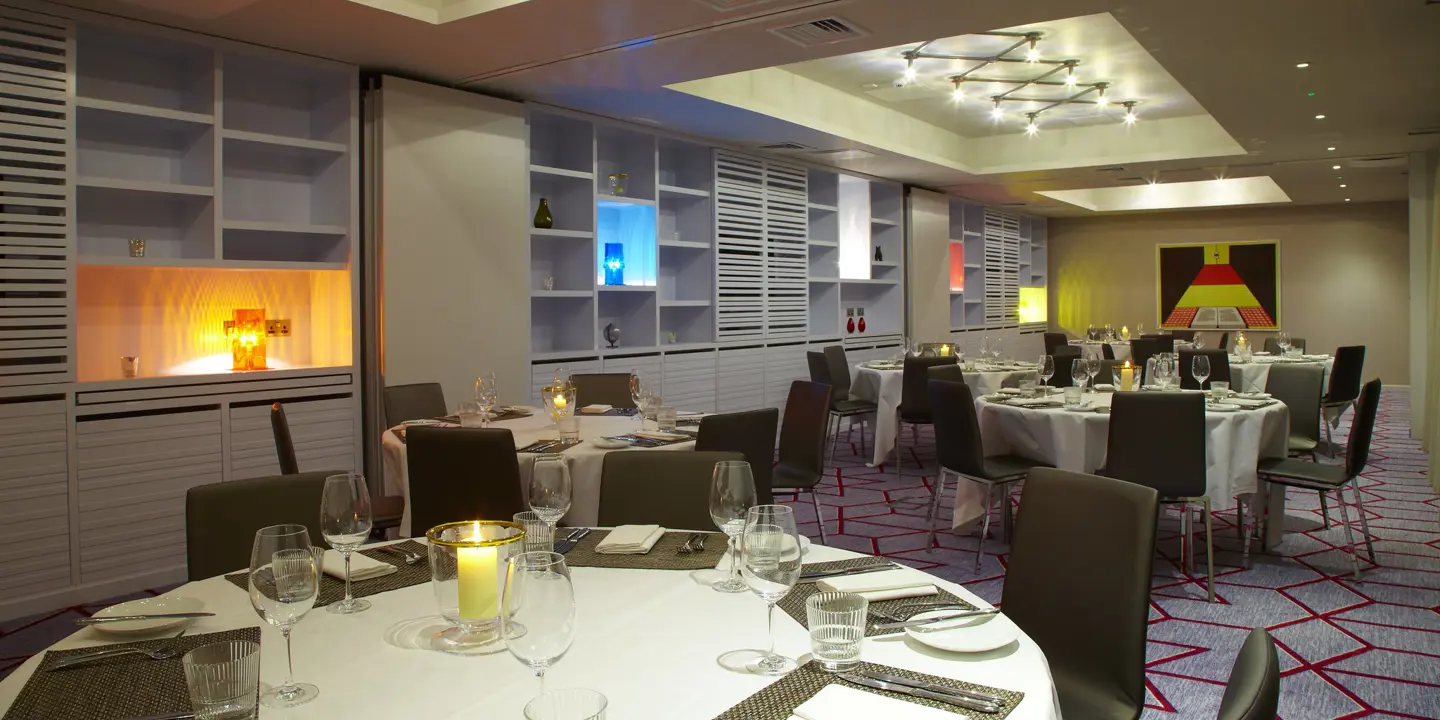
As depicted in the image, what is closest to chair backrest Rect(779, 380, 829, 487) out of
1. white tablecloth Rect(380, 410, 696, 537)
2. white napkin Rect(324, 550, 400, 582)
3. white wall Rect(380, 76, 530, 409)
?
white tablecloth Rect(380, 410, 696, 537)

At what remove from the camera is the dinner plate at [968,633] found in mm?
1543

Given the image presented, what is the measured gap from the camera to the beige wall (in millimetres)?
14164

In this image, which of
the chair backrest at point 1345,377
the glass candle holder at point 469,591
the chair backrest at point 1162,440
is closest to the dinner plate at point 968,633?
the glass candle holder at point 469,591

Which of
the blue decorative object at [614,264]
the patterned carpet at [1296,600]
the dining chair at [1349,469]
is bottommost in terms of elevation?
the patterned carpet at [1296,600]

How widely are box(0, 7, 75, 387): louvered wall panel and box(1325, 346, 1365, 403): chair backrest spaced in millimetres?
9269

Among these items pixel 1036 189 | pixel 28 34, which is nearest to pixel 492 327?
pixel 28 34

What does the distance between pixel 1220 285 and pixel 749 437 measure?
14.2 meters

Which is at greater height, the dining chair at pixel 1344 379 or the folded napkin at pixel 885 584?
the dining chair at pixel 1344 379

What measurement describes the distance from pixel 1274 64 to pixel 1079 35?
1.23m

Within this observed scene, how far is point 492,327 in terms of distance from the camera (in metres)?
6.26

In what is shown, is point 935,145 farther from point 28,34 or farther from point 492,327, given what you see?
point 28,34

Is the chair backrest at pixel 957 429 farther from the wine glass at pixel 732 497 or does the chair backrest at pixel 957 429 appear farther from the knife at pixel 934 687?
the knife at pixel 934 687

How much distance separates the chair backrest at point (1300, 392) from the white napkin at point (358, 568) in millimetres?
6031

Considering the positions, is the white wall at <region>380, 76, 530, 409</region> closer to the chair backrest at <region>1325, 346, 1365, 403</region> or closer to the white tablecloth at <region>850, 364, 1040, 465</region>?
the white tablecloth at <region>850, 364, 1040, 465</region>
